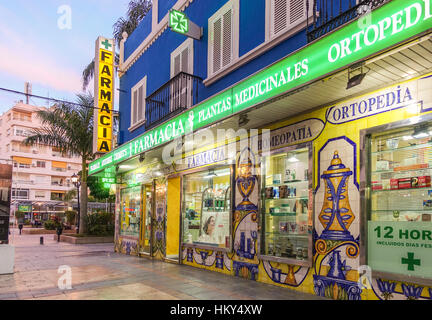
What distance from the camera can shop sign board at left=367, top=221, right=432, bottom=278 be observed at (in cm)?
486

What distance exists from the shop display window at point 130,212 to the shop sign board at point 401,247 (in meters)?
9.42

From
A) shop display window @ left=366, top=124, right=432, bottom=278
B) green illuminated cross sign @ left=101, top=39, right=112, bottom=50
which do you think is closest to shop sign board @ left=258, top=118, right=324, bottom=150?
shop display window @ left=366, top=124, right=432, bottom=278

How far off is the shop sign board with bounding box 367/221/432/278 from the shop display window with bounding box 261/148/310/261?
1495mm

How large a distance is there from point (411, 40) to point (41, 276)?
893 cm

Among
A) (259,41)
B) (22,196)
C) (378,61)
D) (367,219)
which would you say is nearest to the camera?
(378,61)

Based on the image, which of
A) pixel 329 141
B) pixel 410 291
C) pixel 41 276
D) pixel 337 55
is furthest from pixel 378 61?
pixel 41 276

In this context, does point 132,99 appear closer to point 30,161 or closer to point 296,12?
point 296,12

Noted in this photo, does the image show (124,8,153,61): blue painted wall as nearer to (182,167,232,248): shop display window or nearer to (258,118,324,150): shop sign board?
(182,167,232,248): shop display window

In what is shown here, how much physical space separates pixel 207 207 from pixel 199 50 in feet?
15.1

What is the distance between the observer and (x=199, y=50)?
35.1ft

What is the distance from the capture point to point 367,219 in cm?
558

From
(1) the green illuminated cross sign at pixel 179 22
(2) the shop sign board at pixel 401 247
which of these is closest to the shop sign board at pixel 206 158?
(1) the green illuminated cross sign at pixel 179 22
